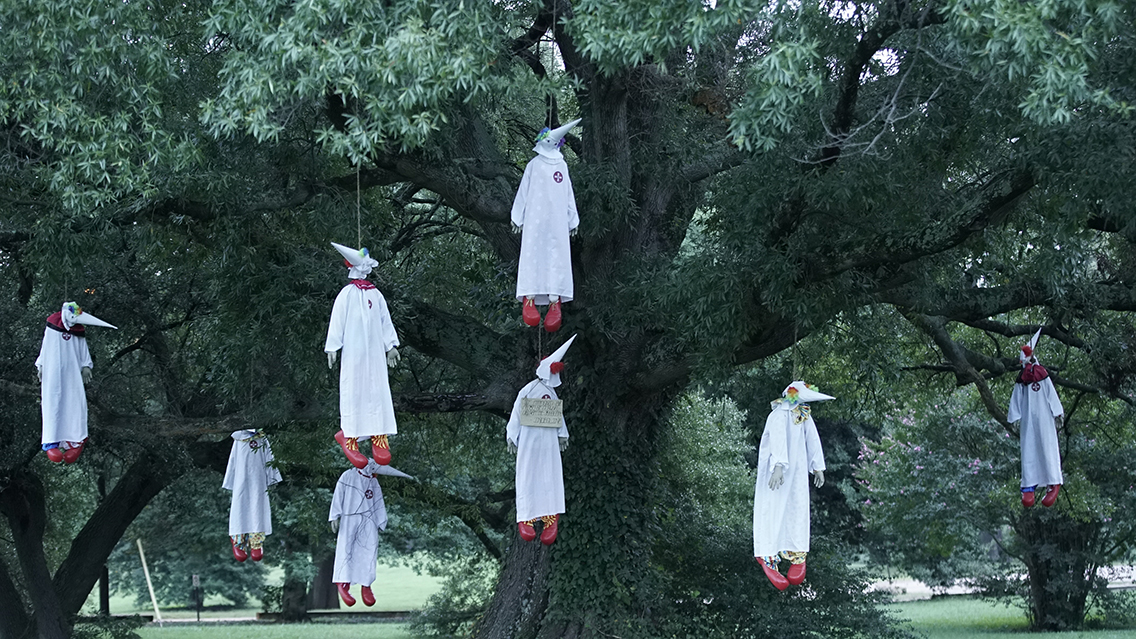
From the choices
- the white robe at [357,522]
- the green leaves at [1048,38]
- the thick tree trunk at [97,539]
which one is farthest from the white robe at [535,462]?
the thick tree trunk at [97,539]

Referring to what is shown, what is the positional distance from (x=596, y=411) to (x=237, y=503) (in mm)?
3793

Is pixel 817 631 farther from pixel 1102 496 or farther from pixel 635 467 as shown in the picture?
pixel 1102 496

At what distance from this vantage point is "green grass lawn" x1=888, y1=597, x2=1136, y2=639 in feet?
51.0

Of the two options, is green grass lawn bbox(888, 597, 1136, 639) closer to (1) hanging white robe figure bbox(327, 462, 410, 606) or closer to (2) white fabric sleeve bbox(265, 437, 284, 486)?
(1) hanging white robe figure bbox(327, 462, 410, 606)

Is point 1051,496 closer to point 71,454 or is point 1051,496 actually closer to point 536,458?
point 536,458

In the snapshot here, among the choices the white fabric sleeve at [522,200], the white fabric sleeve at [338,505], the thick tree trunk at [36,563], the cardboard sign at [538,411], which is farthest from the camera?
the thick tree trunk at [36,563]

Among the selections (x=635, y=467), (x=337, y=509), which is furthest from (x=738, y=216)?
(x=337, y=509)

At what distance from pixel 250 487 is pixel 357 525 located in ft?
4.71

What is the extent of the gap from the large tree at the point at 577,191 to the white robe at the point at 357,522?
2.58 feet

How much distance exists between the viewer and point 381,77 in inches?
252

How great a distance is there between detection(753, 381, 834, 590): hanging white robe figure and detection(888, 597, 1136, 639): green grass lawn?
21.6ft

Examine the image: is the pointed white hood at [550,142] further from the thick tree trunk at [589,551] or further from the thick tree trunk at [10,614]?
the thick tree trunk at [10,614]

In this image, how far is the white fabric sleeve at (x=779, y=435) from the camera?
8344 mm

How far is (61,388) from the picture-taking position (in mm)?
9625
